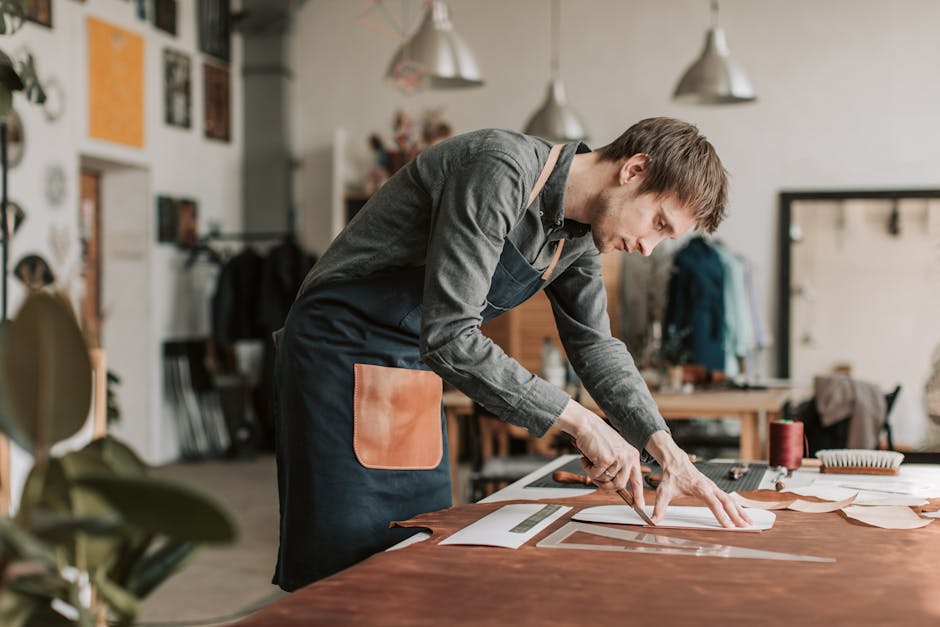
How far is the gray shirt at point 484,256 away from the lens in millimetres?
1752

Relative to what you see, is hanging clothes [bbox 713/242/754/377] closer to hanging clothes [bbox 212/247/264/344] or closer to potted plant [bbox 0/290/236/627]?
hanging clothes [bbox 212/247/264/344]

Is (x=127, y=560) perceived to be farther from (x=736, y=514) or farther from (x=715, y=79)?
(x=715, y=79)

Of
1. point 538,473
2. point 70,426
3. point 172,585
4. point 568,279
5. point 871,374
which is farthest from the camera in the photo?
point 871,374

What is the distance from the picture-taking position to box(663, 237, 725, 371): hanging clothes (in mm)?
7594

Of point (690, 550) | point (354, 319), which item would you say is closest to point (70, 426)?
point (690, 550)

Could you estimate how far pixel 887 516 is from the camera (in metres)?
1.86

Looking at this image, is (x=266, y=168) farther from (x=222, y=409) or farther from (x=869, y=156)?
(x=869, y=156)

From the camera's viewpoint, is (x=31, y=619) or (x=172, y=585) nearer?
(x=31, y=619)

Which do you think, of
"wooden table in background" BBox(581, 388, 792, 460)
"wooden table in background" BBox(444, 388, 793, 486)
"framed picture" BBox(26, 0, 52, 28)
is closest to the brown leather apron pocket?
"wooden table in background" BBox(444, 388, 793, 486)

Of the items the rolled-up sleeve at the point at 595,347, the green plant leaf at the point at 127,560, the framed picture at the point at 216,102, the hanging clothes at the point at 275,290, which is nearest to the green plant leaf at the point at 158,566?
the green plant leaf at the point at 127,560

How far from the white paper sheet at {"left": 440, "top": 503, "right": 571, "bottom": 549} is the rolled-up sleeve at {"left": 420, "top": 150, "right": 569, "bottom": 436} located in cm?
15

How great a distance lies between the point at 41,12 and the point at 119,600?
6.28 meters

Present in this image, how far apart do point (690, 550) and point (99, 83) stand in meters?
6.23

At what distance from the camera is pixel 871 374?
795cm
